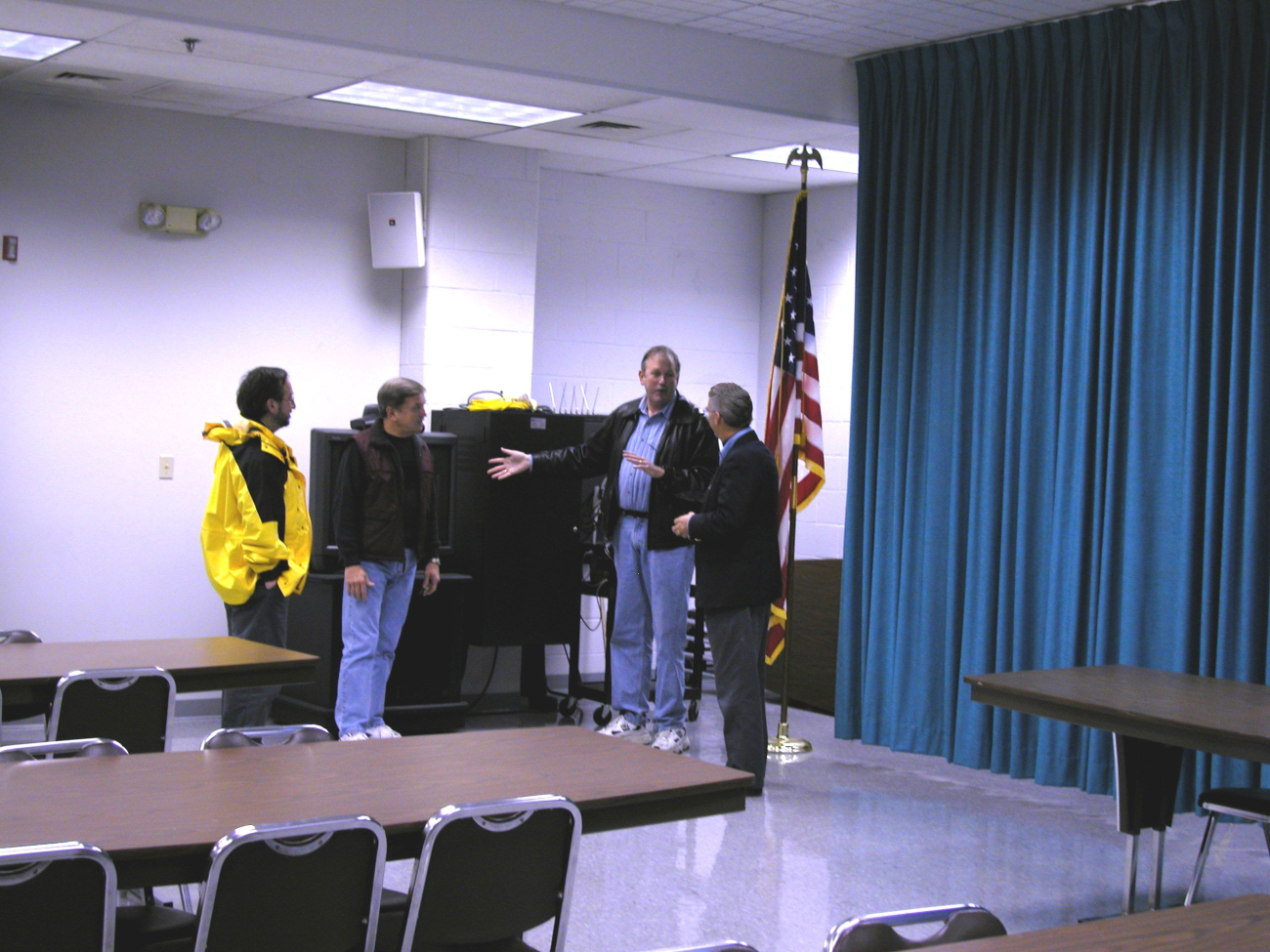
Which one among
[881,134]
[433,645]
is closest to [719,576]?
[433,645]

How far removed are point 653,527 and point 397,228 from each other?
222 cm

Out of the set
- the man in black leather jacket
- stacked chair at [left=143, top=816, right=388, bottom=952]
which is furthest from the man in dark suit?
stacked chair at [left=143, top=816, right=388, bottom=952]

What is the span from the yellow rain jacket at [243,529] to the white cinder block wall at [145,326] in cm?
162

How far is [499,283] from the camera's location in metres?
7.18

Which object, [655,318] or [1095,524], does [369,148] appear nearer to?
[655,318]

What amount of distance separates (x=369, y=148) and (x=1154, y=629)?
4489mm

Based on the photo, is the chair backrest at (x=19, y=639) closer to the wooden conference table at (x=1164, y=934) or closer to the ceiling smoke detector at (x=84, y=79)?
the ceiling smoke detector at (x=84, y=79)

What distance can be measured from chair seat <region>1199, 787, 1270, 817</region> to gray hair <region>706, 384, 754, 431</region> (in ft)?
7.24

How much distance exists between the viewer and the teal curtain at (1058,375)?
518cm

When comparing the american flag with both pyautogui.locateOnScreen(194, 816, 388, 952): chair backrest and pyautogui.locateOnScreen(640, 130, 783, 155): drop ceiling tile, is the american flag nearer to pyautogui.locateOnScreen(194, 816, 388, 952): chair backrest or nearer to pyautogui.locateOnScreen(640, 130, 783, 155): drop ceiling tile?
pyautogui.locateOnScreen(640, 130, 783, 155): drop ceiling tile

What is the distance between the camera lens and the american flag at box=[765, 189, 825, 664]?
6.23 metres

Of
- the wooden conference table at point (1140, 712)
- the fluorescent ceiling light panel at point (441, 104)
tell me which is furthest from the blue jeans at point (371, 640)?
the wooden conference table at point (1140, 712)

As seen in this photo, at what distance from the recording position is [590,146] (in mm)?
7180

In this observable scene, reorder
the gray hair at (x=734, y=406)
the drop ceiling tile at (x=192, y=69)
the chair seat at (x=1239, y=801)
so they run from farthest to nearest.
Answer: the drop ceiling tile at (x=192, y=69), the gray hair at (x=734, y=406), the chair seat at (x=1239, y=801)
